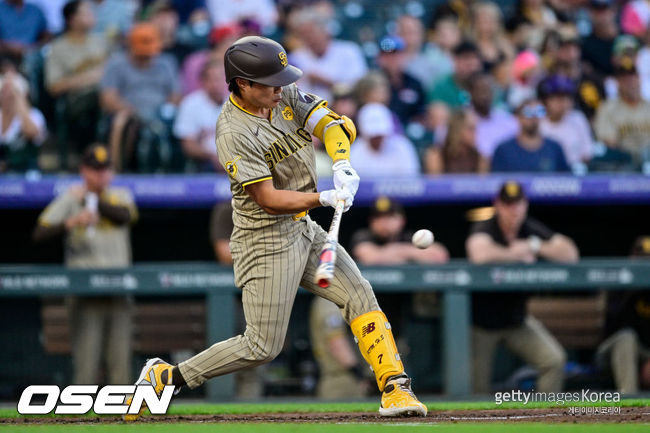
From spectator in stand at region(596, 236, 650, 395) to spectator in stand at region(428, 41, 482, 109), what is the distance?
8.35ft

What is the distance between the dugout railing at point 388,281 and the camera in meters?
7.04

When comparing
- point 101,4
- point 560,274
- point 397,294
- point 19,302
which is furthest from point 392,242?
point 101,4

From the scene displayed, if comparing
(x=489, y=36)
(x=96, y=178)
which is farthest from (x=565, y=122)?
(x=96, y=178)

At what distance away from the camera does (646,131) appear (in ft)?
29.0

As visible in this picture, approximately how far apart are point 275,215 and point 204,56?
Answer: 4724 mm

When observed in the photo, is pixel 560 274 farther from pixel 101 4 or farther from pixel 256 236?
pixel 101 4

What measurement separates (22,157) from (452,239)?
3754 millimetres

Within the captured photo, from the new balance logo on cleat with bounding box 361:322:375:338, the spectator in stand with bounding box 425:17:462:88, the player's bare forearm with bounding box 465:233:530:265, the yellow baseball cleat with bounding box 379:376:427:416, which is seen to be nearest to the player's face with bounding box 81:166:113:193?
the player's bare forearm with bounding box 465:233:530:265

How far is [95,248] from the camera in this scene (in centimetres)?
734

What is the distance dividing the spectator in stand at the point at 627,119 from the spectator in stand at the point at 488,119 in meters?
0.83

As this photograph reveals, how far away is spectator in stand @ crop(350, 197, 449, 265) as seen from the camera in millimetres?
7305

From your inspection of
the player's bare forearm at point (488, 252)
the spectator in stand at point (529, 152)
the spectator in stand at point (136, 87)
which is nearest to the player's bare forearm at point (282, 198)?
the player's bare forearm at point (488, 252)

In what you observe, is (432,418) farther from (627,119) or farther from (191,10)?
(191,10)

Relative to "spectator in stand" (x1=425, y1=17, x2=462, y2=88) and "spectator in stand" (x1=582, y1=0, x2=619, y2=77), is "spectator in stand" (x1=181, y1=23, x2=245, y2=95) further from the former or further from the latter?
"spectator in stand" (x1=582, y1=0, x2=619, y2=77)
